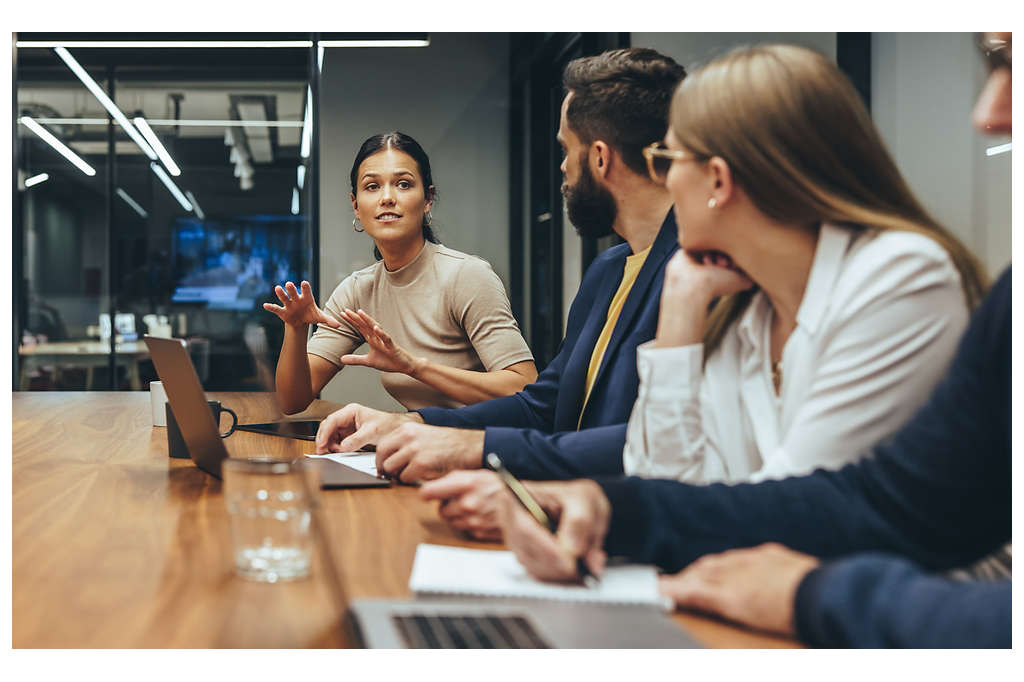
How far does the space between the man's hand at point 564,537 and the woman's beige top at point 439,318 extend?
63.9 inches

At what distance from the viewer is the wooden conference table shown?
737mm

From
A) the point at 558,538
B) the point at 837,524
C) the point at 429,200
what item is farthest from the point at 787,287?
the point at 429,200

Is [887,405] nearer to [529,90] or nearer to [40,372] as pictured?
[529,90]

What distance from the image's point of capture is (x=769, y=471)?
968 mm

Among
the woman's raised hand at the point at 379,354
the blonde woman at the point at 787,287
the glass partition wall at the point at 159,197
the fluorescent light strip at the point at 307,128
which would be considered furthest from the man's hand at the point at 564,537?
the fluorescent light strip at the point at 307,128

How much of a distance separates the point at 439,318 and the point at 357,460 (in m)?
1.11

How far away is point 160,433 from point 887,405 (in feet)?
5.17

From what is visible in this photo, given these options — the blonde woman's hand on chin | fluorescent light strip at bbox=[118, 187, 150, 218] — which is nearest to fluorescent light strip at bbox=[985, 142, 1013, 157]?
the blonde woman's hand on chin

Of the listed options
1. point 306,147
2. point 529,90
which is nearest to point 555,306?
point 529,90

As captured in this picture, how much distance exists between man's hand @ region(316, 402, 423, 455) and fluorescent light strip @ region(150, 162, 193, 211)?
3.87 m

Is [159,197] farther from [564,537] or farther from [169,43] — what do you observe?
[564,537]

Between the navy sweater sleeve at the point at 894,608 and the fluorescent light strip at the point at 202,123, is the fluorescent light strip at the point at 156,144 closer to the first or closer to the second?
the fluorescent light strip at the point at 202,123

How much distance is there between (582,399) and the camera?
1.76 metres

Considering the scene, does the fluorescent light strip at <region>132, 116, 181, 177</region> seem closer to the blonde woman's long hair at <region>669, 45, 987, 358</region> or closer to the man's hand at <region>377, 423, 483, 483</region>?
the man's hand at <region>377, 423, 483, 483</region>
